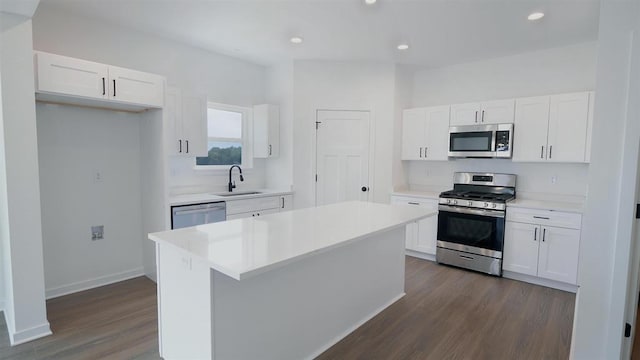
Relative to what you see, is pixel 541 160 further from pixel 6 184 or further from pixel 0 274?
pixel 0 274

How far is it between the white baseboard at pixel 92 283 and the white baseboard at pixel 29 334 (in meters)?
0.78

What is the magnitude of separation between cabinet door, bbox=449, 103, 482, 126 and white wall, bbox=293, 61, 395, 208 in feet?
2.78

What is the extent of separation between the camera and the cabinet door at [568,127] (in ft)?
11.6

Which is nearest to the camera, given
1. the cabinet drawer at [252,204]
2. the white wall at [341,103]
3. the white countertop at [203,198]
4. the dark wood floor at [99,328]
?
the dark wood floor at [99,328]

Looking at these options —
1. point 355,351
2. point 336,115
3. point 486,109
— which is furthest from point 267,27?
point 355,351

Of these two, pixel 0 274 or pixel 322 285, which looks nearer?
pixel 322 285

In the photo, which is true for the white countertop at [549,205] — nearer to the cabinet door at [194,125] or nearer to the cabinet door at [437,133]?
the cabinet door at [437,133]

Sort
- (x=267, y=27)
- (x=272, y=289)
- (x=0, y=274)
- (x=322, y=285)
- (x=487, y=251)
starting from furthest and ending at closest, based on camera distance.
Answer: (x=487, y=251), (x=267, y=27), (x=0, y=274), (x=322, y=285), (x=272, y=289)

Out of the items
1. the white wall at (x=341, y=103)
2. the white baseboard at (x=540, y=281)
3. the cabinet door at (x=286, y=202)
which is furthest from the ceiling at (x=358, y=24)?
the white baseboard at (x=540, y=281)

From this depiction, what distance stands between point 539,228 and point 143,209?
459 cm

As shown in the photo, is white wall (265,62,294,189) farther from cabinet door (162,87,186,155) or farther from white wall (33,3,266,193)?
cabinet door (162,87,186,155)

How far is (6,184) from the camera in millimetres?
2395

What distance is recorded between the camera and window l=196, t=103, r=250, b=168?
4.48 metres

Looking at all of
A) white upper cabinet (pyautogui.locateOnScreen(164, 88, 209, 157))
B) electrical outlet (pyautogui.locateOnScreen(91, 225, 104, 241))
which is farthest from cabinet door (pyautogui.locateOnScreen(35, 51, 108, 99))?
electrical outlet (pyautogui.locateOnScreen(91, 225, 104, 241))
